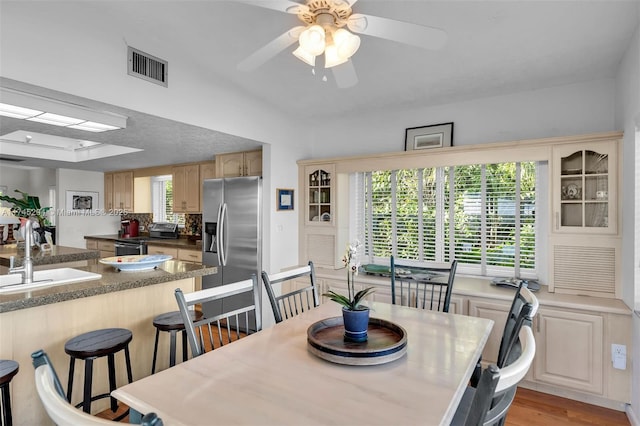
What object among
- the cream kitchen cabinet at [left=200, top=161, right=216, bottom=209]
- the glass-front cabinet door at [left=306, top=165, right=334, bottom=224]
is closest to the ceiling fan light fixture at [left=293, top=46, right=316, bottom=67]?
the glass-front cabinet door at [left=306, top=165, right=334, bottom=224]

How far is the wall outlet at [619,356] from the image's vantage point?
7.89 ft

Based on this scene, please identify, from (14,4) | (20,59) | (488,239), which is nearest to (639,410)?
(488,239)

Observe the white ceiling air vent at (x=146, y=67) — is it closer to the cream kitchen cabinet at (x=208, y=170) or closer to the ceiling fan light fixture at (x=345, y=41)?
the ceiling fan light fixture at (x=345, y=41)

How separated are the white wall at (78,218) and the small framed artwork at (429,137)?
5.79 metres

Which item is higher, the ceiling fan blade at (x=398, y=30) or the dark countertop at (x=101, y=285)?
the ceiling fan blade at (x=398, y=30)

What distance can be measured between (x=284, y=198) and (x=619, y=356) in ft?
10.3

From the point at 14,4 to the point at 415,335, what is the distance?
2826 mm

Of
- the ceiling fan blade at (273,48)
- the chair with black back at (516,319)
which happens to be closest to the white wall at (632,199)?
the chair with black back at (516,319)

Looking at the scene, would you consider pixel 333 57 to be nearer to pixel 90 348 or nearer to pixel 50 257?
A: pixel 90 348

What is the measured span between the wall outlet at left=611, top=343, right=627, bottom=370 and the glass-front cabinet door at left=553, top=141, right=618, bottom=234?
0.80 metres

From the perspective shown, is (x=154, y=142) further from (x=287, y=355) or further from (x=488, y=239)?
(x=488, y=239)

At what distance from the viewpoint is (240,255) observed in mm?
4113

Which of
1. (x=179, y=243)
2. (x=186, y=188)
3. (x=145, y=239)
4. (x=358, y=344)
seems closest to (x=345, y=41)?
(x=358, y=344)

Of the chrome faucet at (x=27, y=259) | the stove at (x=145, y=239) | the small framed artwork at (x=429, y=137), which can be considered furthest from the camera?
the stove at (x=145, y=239)
